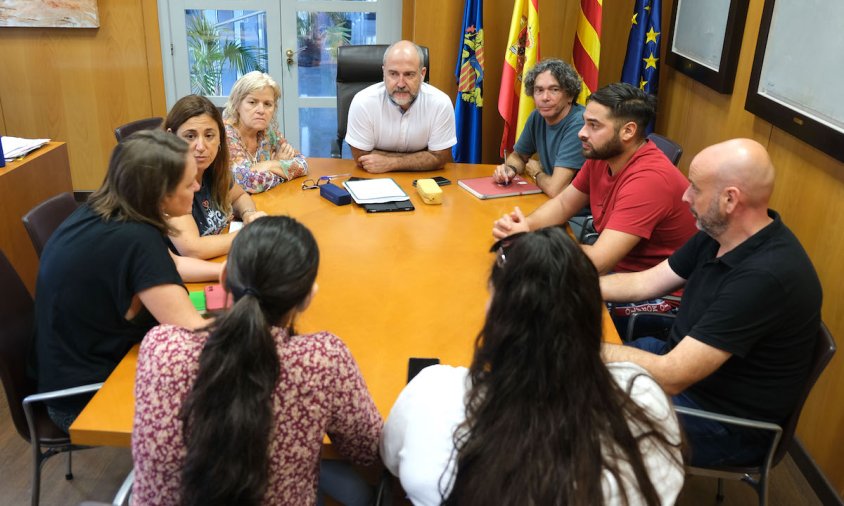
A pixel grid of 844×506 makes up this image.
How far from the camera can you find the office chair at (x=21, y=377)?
183 centimetres

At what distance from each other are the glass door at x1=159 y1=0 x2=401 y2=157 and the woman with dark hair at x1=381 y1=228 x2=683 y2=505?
4039 millimetres

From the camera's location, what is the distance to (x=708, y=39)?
3680mm

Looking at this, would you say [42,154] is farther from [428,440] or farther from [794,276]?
[794,276]

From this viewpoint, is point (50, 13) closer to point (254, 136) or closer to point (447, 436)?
point (254, 136)

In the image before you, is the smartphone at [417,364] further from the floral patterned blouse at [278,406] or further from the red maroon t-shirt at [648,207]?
the red maroon t-shirt at [648,207]

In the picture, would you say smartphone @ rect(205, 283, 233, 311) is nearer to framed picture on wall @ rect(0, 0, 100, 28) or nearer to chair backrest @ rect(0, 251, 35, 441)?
chair backrest @ rect(0, 251, 35, 441)

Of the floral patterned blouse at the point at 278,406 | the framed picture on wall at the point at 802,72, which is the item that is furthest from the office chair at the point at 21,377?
the framed picture on wall at the point at 802,72

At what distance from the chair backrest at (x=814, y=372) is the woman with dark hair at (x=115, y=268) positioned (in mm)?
1539

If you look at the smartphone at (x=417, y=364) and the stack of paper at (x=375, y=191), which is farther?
the stack of paper at (x=375, y=191)

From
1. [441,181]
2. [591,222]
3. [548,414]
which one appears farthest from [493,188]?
[548,414]

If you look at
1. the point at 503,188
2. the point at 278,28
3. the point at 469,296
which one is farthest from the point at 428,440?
the point at 278,28

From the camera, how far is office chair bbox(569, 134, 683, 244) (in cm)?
301

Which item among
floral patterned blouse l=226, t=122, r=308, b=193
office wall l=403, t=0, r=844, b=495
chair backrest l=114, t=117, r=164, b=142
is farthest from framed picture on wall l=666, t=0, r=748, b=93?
chair backrest l=114, t=117, r=164, b=142

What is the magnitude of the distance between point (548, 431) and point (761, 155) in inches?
44.5
